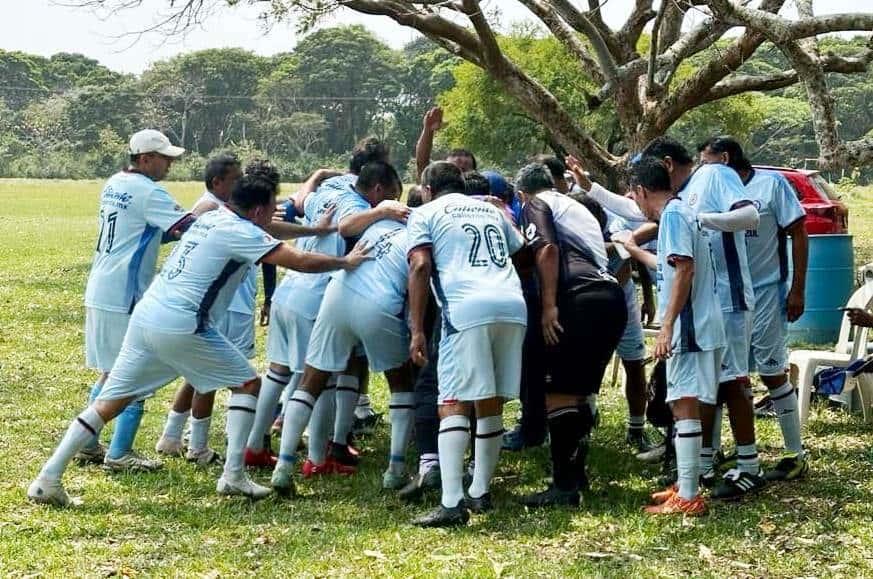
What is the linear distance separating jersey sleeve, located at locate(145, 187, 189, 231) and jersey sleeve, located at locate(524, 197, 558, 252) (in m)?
2.07

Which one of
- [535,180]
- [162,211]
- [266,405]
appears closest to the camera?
[535,180]

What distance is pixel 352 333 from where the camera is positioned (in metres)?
7.08

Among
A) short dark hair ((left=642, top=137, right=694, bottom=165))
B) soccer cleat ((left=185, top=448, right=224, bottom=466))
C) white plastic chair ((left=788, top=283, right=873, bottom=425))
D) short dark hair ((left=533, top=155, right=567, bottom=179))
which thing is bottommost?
soccer cleat ((left=185, top=448, right=224, bottom=466))

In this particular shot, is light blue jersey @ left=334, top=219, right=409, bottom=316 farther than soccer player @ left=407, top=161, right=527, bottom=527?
Yes

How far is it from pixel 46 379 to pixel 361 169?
4.79m

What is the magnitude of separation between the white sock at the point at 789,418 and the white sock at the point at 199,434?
3.50 meters

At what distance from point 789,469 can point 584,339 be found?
1.56 meters

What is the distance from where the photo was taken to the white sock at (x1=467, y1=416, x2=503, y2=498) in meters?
6.51

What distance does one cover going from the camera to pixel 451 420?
251 inches

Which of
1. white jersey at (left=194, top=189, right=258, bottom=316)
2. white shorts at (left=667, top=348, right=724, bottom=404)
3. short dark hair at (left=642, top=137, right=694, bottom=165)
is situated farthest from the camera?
white jersey at (left=194, top=189, right=258, bottom=316)

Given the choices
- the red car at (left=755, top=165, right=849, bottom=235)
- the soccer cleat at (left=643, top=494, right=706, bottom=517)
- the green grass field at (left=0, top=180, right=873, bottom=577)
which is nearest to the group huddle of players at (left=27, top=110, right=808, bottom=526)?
the soccer cleat at (left=643, top=494, right=706, bottom=517)

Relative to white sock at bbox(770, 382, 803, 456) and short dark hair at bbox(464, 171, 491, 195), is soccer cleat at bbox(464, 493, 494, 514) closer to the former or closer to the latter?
short dark hair at bbox(464, 171, 491, 195)

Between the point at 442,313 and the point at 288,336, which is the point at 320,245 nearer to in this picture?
the point at 288,336

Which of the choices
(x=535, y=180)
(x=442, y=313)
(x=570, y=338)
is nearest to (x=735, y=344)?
(x=570, y=338)
